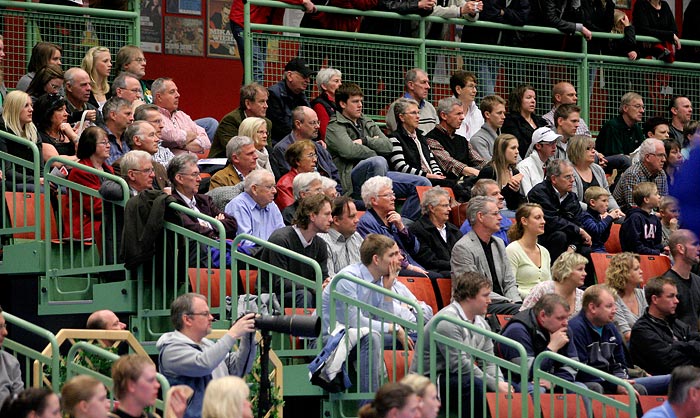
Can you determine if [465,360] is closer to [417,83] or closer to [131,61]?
[131,61]

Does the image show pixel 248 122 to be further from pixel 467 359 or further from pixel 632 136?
pixel 632 136

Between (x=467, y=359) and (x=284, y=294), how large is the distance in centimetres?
143

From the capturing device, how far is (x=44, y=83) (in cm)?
1279

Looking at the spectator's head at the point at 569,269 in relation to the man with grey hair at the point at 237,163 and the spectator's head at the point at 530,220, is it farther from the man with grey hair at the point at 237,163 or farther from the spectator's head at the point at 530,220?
the man with grey hair at the point at 237,163

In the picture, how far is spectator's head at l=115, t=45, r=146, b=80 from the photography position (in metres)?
14.1

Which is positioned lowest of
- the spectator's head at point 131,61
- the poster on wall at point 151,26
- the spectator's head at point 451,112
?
the spectator's head at point 451,112

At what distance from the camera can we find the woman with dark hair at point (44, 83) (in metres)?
12.8

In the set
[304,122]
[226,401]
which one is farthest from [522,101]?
[226,401]

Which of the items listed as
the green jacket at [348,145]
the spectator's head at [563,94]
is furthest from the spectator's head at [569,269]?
the spectator's head at [563,94]

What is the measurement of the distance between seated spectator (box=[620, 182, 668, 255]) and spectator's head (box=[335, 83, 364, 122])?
2.86 metres

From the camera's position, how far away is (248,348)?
9.40 m

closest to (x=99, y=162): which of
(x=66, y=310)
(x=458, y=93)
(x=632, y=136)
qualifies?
(x=66, y=310)

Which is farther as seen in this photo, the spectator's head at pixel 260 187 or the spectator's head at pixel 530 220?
the spectator's head at pixel 530 220

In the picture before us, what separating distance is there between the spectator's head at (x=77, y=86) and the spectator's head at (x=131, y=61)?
3.14 feet
